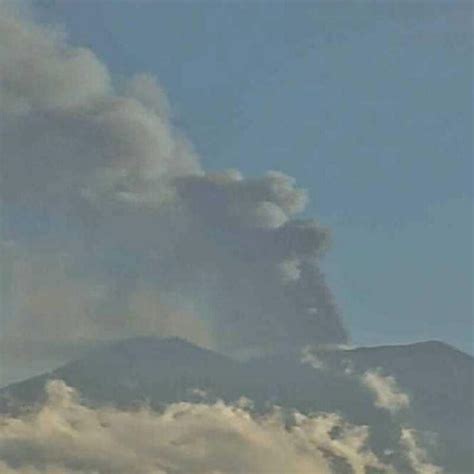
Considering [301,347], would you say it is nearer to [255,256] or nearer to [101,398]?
[255,256]

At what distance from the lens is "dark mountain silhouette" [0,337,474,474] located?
1470 cm

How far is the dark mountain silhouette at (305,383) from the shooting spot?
14.7 meters

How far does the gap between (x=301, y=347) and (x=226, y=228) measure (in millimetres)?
2046

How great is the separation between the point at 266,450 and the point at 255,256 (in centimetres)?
283

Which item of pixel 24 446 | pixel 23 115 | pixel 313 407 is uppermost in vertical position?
pixel 23 115

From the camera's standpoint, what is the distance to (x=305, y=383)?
49.9 ft

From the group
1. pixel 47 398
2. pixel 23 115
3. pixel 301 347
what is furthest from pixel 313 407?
pixel 23 115

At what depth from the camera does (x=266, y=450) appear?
48.0 feet

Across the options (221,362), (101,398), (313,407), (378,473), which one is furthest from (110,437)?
(378,473)

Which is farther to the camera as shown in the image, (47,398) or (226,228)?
(226,228)

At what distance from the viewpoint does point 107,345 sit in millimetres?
14891

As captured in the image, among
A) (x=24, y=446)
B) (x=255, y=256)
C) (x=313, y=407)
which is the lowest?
(x=24, y=446)

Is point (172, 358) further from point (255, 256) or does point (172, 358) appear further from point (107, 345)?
point (255, 256)

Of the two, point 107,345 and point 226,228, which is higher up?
point 226,228
